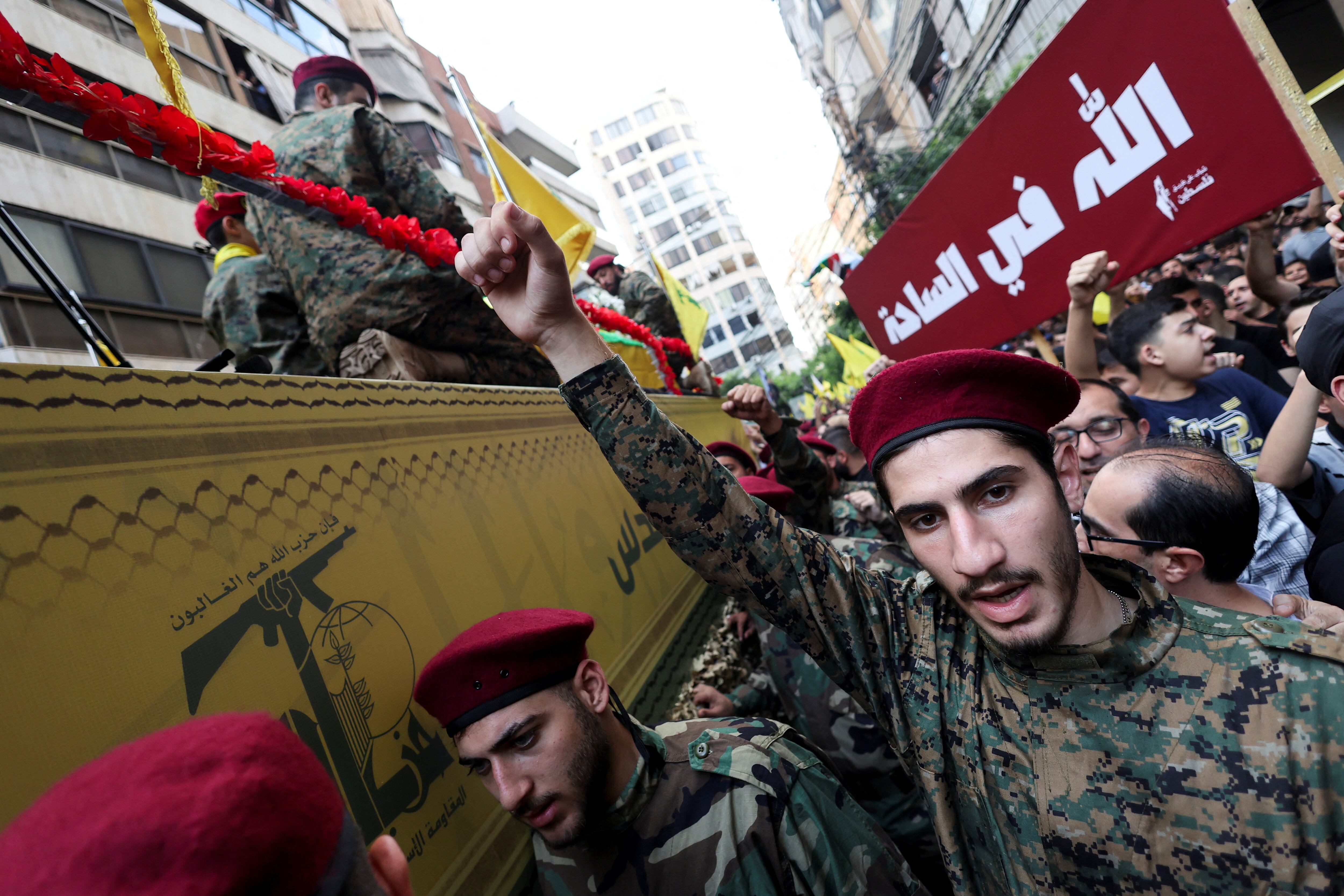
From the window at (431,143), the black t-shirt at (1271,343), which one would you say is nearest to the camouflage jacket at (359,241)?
the black t-shirt at (1271,343)

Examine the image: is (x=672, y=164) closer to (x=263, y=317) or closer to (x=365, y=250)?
(x=263, y=317)

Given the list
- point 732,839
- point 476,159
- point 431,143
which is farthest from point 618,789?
point 476,159

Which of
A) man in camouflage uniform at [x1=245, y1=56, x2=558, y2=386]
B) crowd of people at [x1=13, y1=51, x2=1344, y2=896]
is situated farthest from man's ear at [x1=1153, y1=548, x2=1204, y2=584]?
man in camouflage uniform at [x1=245, y1=56, x2=558, y2=386]

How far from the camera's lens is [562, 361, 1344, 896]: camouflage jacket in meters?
1.11

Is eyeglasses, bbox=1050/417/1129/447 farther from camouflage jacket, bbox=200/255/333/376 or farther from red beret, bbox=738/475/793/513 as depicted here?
camouflage jacket, bbox=200/255/333/376

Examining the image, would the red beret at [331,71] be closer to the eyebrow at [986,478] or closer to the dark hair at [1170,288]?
the eyebrow at [986,478]

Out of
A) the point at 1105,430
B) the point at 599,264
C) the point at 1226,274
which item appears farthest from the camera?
the point at 599,264

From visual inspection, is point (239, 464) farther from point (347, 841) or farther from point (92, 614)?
point (347, 841)

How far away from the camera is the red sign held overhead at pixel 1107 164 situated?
2.64 metres

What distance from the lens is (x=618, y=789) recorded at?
160 cm

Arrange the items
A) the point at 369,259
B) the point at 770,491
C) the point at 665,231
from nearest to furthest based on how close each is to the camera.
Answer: the point at 369,259, the point at 770,491, the point at 665,231

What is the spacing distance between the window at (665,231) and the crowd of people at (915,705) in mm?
71860

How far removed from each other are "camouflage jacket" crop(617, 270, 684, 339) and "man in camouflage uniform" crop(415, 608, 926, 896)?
18.2 ft

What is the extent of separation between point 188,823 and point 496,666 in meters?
0.95
